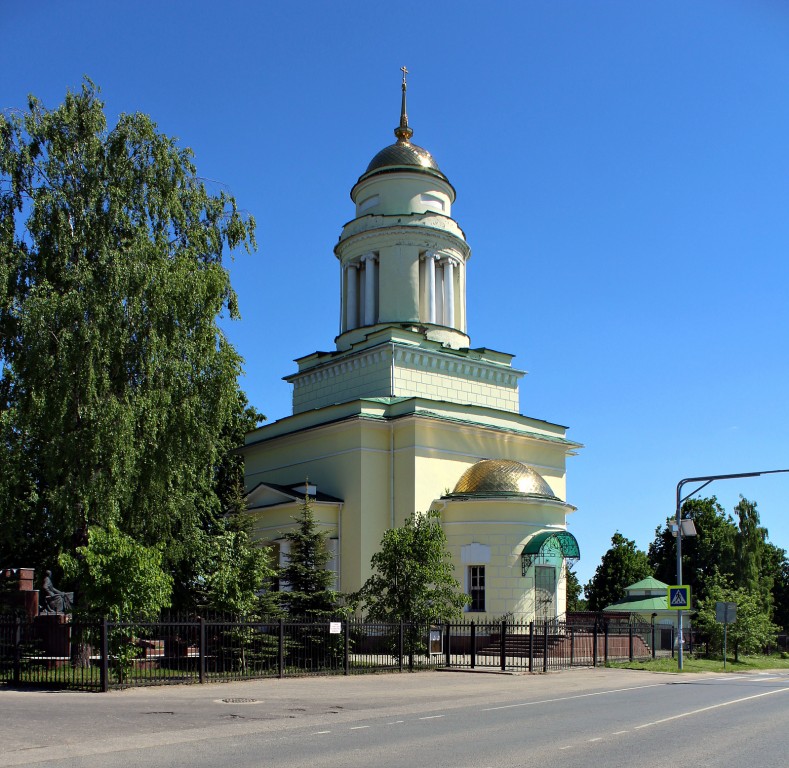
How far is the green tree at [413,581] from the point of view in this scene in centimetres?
2639

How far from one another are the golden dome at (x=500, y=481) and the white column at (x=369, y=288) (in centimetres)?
848

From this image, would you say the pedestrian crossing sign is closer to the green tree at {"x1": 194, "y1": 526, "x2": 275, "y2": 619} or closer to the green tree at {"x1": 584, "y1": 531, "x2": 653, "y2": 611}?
the green tree at {"x1": 194, "y1": 526, "x2": 275, "y2": 619}


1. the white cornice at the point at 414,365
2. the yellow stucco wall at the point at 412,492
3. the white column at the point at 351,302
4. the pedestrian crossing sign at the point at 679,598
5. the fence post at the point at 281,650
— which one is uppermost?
the white column at the point at 351,302

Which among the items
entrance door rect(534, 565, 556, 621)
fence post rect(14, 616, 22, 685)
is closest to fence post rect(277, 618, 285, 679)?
fence post rect(14, 616, 22, 685)

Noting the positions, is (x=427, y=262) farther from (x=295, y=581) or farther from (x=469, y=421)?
(x=295, y=581)

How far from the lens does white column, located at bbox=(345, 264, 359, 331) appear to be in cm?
4009

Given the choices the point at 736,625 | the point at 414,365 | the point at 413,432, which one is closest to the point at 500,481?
the point at 413,432

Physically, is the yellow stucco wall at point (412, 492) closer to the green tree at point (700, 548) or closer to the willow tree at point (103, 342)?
the willow tree at point (103, 342)

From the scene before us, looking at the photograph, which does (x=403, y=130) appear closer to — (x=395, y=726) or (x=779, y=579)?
(x=395, y=726)

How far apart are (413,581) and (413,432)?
815 cm

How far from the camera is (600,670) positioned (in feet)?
90.8

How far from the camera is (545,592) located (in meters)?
33.1

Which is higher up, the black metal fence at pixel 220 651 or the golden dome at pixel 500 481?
the golden dome at pixel 500 481

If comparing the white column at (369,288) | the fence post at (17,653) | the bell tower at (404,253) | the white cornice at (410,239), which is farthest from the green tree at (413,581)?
the white cornice at (410,239)
